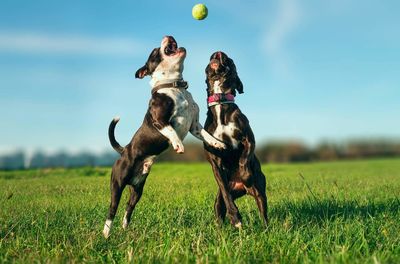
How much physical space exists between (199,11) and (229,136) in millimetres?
1800

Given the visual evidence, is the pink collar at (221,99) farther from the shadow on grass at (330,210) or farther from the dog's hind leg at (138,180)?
the shadow on grass at (330,210)

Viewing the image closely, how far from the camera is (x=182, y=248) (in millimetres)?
4340

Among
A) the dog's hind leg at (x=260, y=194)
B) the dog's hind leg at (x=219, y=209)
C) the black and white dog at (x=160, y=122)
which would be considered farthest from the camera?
the dog's hind leg at (x=219, y=209)

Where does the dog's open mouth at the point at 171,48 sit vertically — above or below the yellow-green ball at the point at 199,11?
below

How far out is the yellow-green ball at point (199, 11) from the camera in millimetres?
6238

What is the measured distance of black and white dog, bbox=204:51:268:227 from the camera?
18.5 feet

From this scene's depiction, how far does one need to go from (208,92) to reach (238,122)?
0.57 m

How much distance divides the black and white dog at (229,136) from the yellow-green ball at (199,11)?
83 cm

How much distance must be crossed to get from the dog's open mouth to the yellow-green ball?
0.78 meters

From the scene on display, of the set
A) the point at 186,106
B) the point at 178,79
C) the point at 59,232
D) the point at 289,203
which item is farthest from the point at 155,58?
the point at 289,203

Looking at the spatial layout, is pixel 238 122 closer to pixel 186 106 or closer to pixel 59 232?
pixel 186 106

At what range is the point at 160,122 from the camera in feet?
17.6

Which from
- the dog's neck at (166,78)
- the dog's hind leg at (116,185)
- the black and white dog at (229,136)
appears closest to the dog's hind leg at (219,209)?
the black and white dog at (229,136)

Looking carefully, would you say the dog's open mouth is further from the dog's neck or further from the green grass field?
the green grass field
